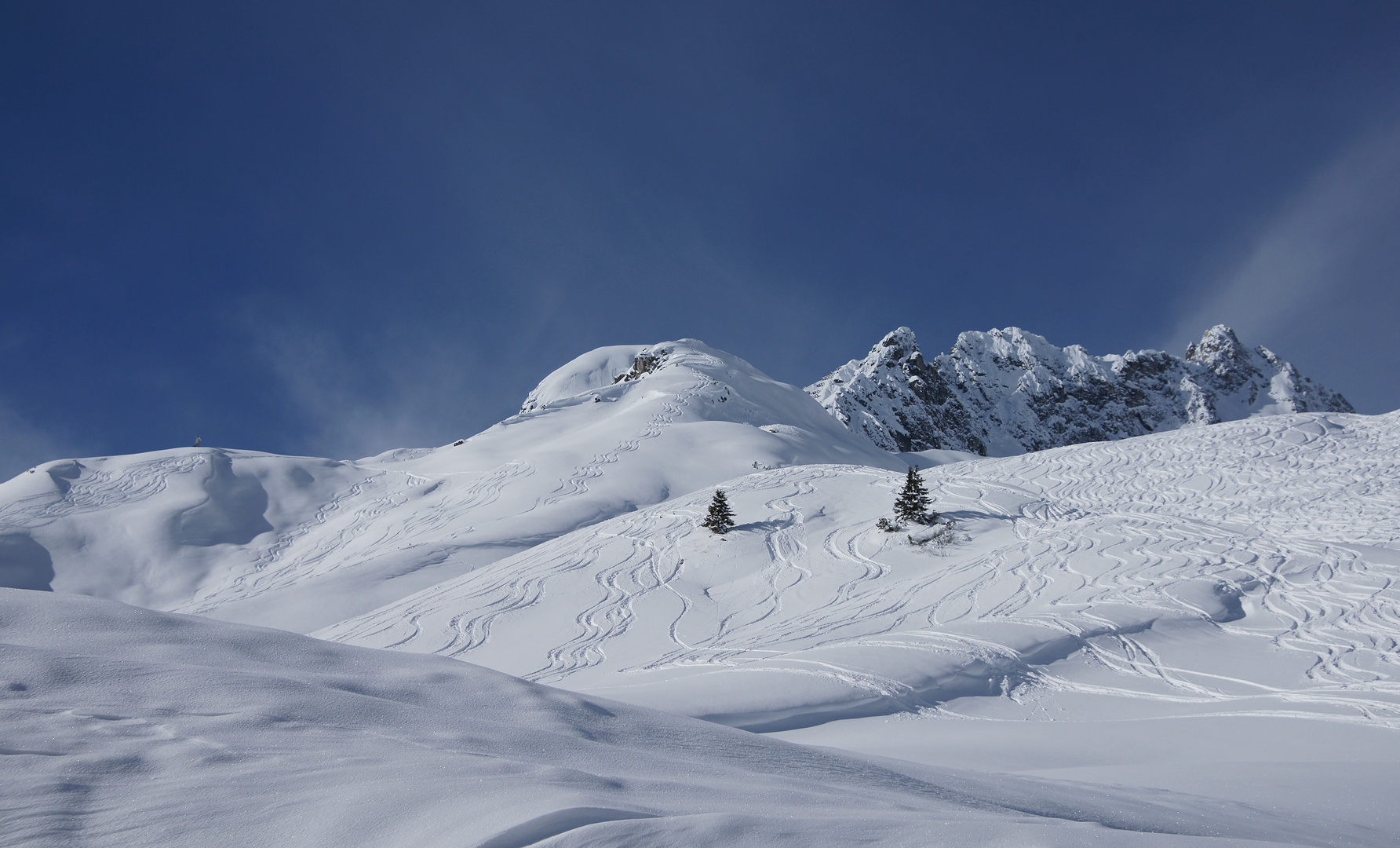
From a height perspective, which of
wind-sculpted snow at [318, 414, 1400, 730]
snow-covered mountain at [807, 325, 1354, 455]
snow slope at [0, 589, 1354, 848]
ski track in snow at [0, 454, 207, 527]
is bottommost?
snow slope at [0, 589, 1354, 848]

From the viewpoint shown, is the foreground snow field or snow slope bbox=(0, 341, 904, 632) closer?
the foreground snow field

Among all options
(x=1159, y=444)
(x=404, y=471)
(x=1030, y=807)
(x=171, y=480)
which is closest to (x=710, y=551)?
(x=1030, y=807)

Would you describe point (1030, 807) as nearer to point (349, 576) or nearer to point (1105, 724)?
point (1105, 724)

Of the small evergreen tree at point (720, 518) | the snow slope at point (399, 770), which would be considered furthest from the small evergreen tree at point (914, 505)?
the snow slope at point (399, 770)

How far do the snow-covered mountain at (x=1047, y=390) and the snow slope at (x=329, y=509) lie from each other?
70772mm

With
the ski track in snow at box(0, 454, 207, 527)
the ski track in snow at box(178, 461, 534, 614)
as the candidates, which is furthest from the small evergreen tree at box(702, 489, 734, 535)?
the ski track in snow at box(0, 454, 207, 527)

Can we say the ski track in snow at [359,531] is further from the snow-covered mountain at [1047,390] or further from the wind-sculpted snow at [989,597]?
the snow-covered mountain at [1047,390]

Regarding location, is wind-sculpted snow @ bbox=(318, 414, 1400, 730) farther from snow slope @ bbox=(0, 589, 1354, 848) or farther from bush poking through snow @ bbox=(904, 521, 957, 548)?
snow slope @ bbox=(0, 589, 1354, 848)

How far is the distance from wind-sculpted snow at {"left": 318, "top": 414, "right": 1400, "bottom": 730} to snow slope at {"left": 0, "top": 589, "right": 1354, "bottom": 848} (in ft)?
9.56

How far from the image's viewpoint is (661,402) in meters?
43.1

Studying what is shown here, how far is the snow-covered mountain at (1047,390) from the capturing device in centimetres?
10712

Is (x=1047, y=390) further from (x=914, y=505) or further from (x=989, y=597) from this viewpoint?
(x=989, y=597)

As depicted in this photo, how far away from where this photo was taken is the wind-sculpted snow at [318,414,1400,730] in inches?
300

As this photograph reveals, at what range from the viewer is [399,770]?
243 centimetres
